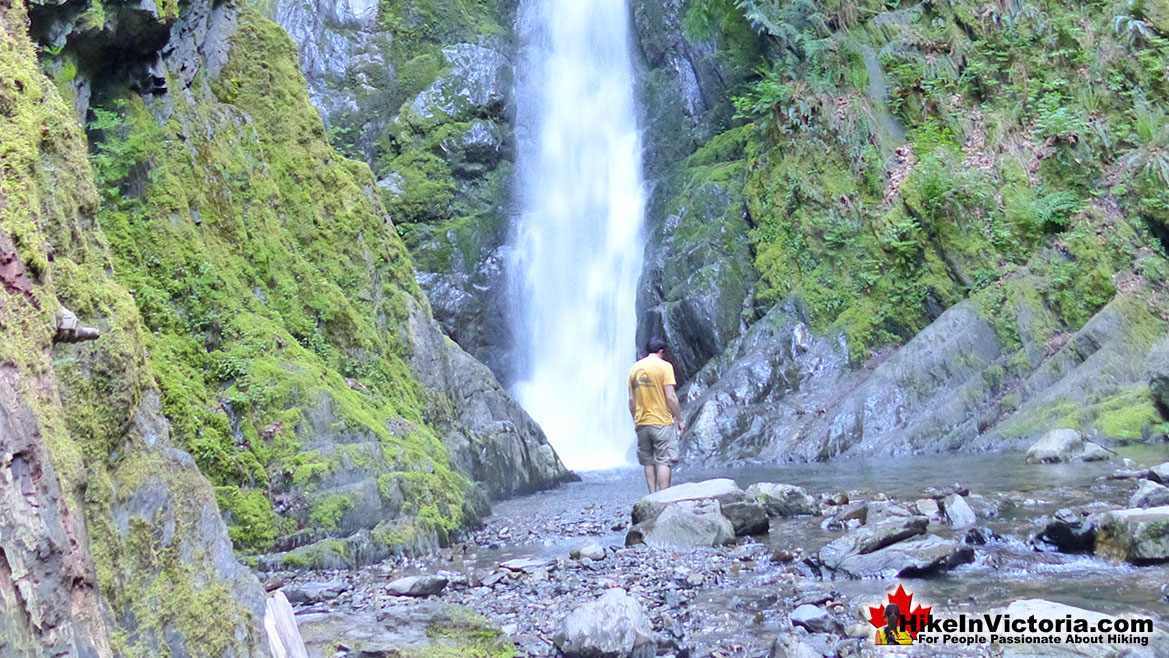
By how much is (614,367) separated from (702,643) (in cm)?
1794

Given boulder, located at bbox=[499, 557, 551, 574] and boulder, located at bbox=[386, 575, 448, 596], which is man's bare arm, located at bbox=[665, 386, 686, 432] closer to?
boulder, located at bbox=[499, 557, 551, 574]

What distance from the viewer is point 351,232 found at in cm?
1084

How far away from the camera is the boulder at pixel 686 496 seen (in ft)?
23.5

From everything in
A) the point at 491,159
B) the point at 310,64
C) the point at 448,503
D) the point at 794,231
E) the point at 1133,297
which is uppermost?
the point at 310,64

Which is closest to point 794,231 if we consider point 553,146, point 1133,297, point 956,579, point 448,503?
point 1133,297

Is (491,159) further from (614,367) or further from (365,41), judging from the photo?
(614,367)

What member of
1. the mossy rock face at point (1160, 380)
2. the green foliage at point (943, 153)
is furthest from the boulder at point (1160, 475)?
the green foliage at point (943, 153)

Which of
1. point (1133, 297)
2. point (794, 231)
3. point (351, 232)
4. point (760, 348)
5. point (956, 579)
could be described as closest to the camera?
point (956, 579)

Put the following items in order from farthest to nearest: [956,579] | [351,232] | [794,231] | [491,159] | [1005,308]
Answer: [491,159] → [794,231] → [1005,308] → [351,232] → [956,579]

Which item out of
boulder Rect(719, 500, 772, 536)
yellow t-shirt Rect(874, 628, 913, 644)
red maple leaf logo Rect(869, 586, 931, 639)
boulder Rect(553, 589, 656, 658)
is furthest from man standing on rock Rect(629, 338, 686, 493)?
yellow t-shirt Rect(874, 628, 913, 644)

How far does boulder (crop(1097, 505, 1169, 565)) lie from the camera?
474 centimetres

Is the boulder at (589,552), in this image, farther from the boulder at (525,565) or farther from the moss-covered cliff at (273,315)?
the moss-covered cliff at (273,315)

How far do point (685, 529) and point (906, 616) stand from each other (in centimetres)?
267

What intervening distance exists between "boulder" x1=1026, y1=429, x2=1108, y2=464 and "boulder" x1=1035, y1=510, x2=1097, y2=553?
585 centimetres
